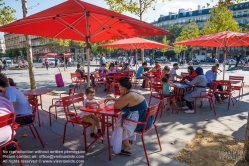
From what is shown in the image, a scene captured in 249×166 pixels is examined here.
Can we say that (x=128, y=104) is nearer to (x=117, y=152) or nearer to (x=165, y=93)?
(x=117, y=152)

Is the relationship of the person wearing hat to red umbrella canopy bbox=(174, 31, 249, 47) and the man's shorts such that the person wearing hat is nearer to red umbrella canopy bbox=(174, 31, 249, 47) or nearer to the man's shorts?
red umbrella canopy bbox=(174, 31, 249, 47)

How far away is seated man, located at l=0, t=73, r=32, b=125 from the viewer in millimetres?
3240

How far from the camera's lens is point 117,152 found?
123 inches

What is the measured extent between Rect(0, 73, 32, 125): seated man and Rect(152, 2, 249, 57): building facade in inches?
1942

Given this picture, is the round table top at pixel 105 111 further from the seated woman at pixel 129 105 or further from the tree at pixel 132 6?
the tree at pixel 132 6

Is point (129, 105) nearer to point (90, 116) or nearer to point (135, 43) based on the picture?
point (90, 116)

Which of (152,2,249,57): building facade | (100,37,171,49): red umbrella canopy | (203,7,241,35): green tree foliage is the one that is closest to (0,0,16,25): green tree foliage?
(100,37,171,49): red umbrella canopy

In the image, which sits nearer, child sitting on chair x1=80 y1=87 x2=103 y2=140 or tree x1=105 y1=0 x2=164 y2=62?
child sitting on chair x1=80 y1=87 x2=103 y2=140

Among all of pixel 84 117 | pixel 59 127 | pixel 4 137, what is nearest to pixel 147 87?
pixel 59 127

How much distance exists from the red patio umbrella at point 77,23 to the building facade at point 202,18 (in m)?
46.8

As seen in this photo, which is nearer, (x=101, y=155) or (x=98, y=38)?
(x=101, y=155)

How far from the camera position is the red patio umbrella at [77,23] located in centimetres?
334

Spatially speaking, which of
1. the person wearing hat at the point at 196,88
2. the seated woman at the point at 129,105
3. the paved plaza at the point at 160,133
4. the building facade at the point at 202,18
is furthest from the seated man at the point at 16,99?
the building facade at the point at 202,18

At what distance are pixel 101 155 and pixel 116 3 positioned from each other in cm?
1339
